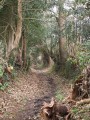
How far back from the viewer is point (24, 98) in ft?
43.6

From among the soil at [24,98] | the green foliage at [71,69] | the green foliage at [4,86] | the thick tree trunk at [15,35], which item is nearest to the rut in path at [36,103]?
the soil at [24,98]

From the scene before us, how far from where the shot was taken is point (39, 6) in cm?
1753

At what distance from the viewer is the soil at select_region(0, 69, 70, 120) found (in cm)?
1063

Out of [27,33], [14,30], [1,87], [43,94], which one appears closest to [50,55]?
[27,33]

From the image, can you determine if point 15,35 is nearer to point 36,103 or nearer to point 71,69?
point 71,69

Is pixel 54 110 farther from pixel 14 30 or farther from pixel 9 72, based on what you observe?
pixel 14 30

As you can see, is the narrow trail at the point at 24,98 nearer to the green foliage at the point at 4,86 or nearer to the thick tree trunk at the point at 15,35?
the green foliage at the point at 4,86

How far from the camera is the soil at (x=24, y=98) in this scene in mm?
10633

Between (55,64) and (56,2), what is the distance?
21.3 ft

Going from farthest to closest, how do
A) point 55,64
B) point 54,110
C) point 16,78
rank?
point 55,64, point 16,78, point 54,110

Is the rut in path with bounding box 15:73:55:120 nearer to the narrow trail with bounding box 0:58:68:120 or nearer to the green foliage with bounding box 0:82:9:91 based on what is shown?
the narrow trail with bounding box 0:58:68:120

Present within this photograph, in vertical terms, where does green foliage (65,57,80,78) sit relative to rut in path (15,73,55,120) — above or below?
above

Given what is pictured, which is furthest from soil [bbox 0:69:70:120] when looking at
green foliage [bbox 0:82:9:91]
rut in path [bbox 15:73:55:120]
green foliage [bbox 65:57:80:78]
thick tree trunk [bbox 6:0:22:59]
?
thick tree trunk [bbox 6:0:22:59]

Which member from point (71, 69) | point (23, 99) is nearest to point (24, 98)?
point (23, 99)
